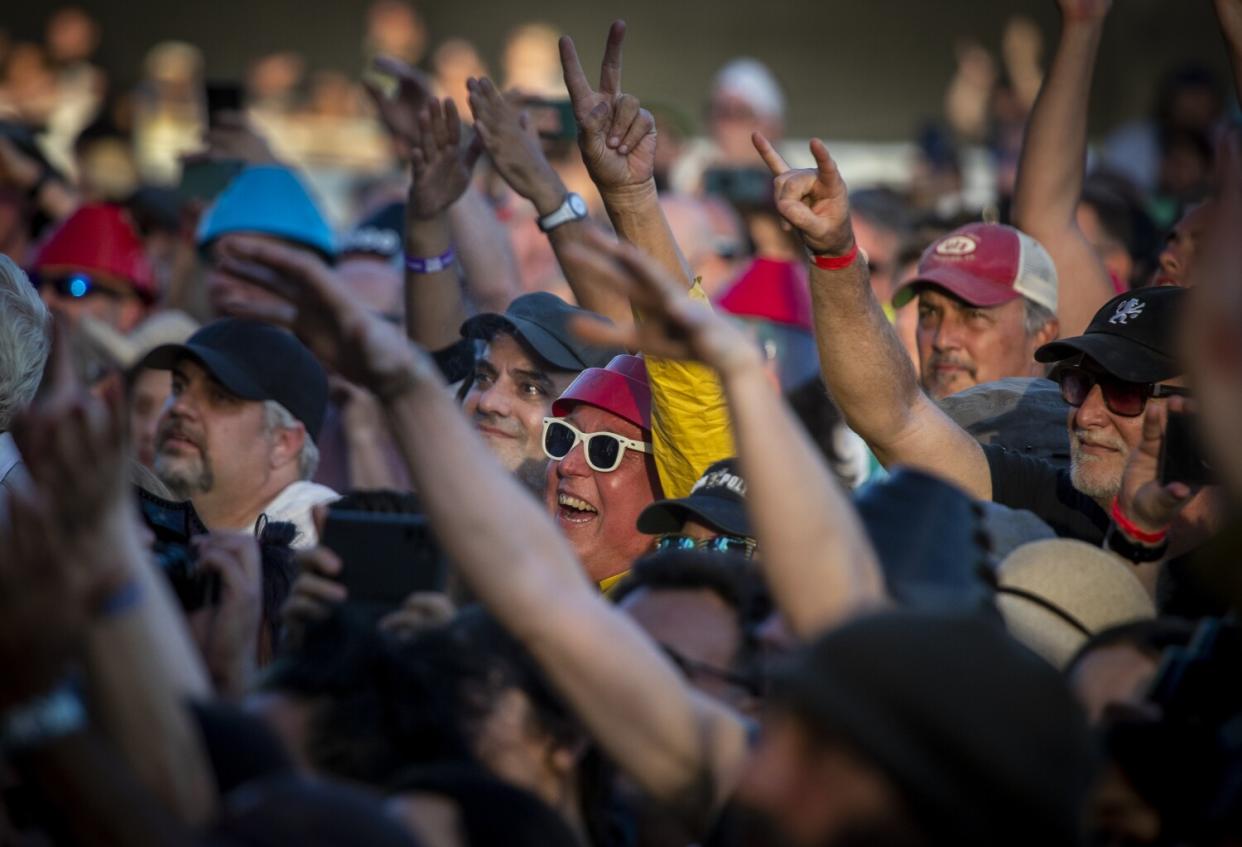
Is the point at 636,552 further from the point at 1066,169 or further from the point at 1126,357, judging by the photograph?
the point at 1066,169

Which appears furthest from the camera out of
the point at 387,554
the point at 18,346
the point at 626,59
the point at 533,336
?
the point at 626,59

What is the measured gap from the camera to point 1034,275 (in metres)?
5.24

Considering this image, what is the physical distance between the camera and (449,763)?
2.57 m

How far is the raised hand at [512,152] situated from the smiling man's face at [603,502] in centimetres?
76

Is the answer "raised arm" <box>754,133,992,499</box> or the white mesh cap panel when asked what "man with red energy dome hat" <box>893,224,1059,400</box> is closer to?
the white mesh cap panel

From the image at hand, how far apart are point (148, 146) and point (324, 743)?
32.5 feet

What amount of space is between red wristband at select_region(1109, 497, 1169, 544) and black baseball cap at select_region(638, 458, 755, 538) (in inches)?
30.1

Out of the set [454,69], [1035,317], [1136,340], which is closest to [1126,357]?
[1136,340]

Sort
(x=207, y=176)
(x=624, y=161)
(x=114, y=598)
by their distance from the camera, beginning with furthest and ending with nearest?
(x=207, y=176)
(x=624, y=161)
(x=114, y=598)

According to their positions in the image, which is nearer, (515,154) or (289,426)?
(515,154)

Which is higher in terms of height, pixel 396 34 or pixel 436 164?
pixel 436 164

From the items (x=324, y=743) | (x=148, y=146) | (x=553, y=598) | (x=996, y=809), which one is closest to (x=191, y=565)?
(x=324, y=743)

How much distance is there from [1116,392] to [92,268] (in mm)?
4504

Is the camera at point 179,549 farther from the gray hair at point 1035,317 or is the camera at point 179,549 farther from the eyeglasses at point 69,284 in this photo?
the eyeglasses at point 69,284
